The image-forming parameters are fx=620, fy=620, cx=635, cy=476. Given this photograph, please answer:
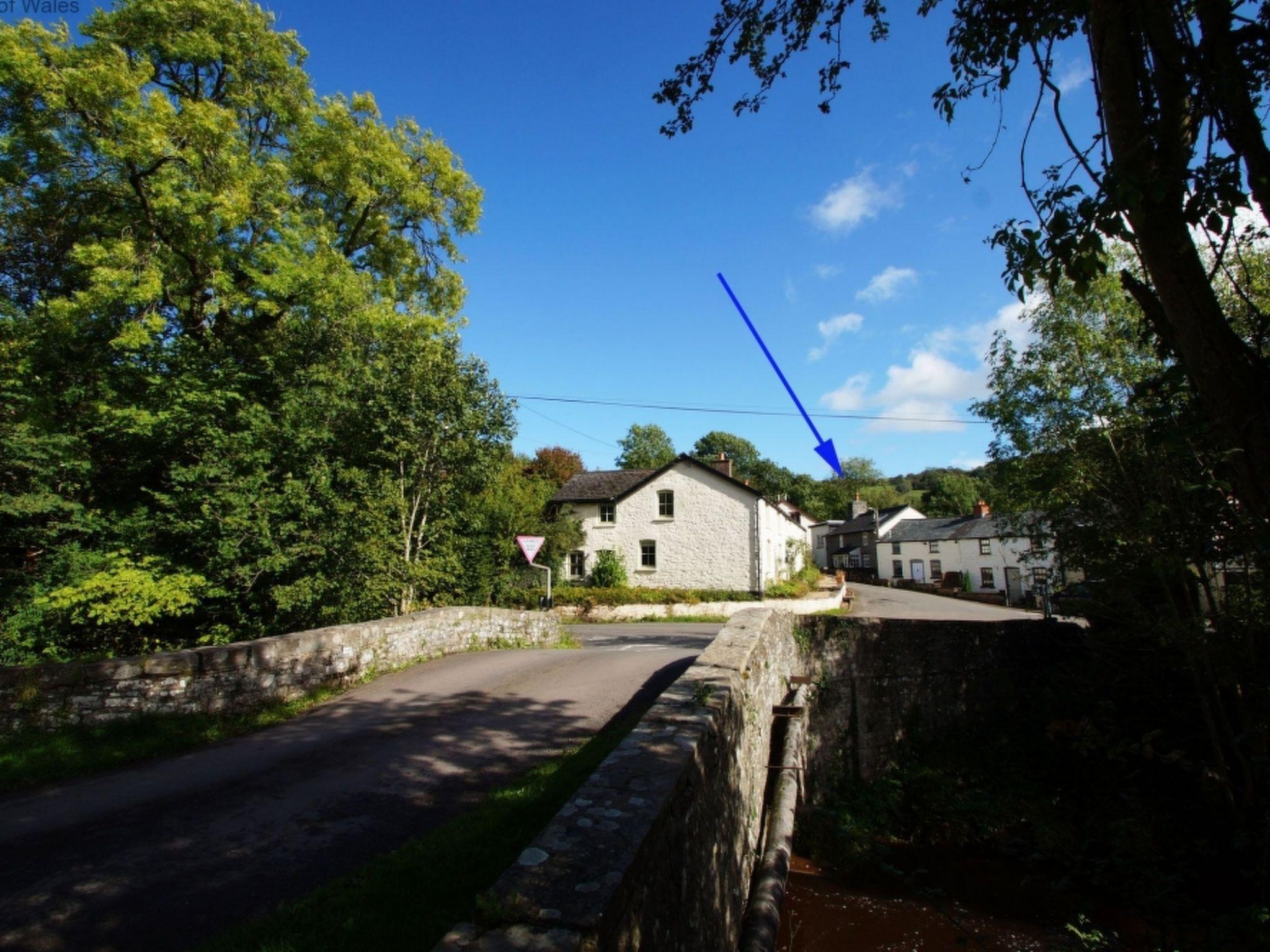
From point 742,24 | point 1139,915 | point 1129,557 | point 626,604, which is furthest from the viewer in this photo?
point 626,604

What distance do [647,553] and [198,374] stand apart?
20024 mm

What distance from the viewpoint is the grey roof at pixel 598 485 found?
30766 millimetres

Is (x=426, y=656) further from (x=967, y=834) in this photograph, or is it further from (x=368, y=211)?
(x=368, y=211)

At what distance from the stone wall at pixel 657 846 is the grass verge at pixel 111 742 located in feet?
17.9

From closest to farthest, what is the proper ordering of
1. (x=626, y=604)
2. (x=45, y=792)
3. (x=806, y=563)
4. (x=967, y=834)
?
(x=45, y=792), (x=967, y=834), (x=626, y=604), (x=806, y=563)

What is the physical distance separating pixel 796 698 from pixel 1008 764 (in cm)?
499

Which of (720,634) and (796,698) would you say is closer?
(720,634)

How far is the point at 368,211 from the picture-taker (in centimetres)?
1767

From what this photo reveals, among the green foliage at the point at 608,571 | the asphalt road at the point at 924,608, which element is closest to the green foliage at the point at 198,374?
the green foliage at the point at 608,571

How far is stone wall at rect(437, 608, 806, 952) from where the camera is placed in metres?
2.27

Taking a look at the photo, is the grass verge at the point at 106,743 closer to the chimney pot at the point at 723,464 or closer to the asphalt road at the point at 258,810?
the asphalt road at the point at 258,810

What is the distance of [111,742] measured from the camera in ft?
21.1

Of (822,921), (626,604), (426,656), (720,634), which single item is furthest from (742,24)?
(626,604)

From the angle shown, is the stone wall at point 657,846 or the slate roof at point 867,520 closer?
the stone wall at point 657,846
